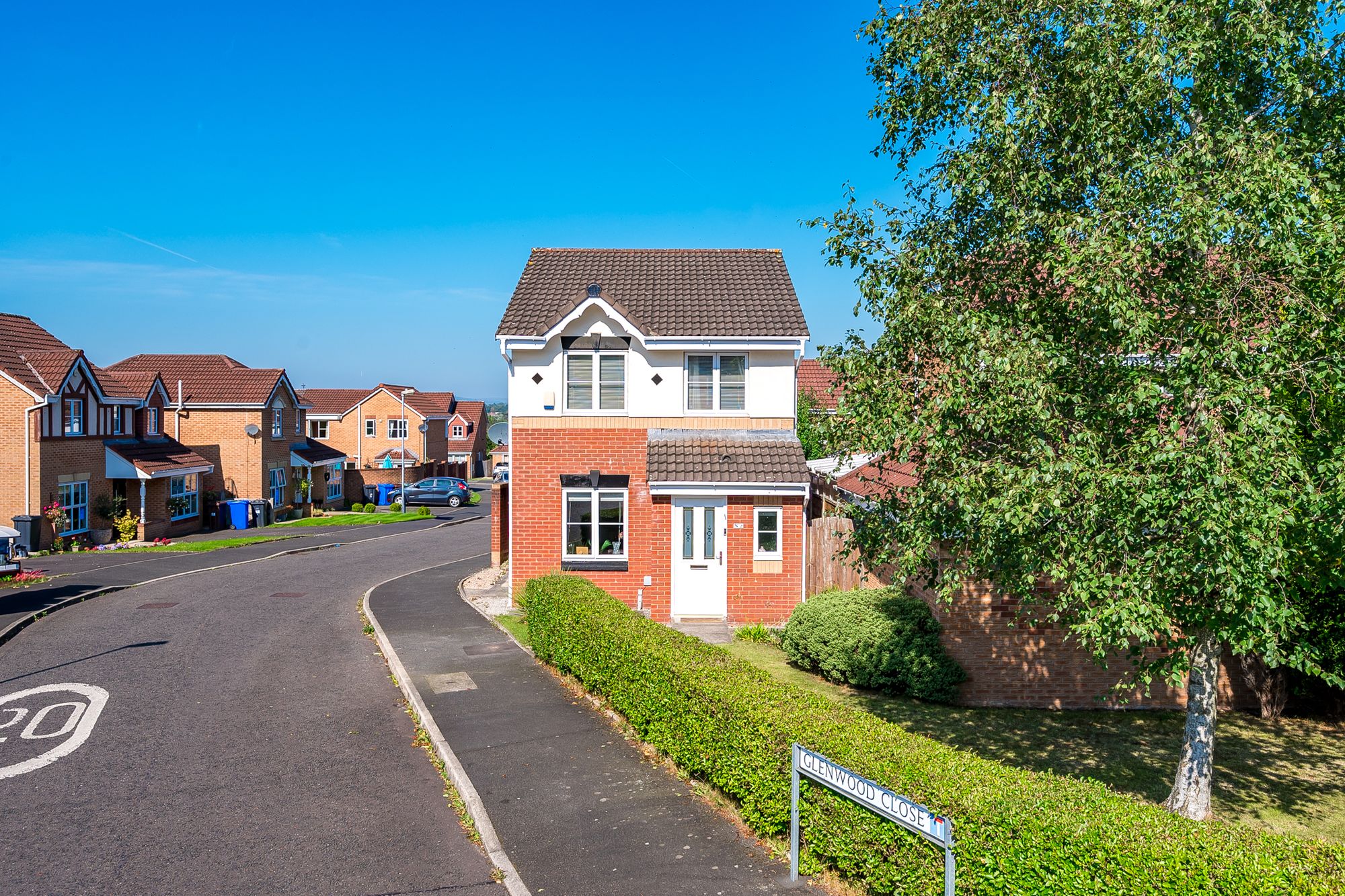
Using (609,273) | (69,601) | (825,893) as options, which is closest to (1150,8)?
(825,893)

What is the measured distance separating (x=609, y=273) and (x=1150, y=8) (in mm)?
15751

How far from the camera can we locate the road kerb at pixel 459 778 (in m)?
7.84

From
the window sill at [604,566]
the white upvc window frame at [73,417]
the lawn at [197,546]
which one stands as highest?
the white upvc window frame at [73,417]

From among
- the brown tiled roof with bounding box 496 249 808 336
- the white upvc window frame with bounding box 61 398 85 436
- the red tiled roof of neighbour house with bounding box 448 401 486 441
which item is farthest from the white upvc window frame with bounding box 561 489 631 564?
the red tiled roof of neighbour house with bounding box 448 401 486 441

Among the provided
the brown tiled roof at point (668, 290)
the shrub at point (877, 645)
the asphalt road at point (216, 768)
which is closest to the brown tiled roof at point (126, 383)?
the asphalt road at point (216, 768)

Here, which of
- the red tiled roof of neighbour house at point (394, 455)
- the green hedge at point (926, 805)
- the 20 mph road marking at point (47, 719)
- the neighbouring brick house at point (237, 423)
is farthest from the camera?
the red tiled roof of neighbour house at point (394, 455)

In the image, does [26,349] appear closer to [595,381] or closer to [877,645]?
[595,381]

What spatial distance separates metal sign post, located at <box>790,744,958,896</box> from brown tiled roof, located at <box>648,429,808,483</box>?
36.7 ft

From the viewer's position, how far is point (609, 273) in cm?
2236

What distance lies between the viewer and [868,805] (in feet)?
22.0

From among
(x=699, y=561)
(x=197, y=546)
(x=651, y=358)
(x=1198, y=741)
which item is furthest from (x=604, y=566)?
(x=197, y=546)

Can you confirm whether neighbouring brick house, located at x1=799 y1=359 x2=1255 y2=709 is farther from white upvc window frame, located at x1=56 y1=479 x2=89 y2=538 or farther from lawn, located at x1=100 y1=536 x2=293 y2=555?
white upvc window frame, located at x1=56 y1=479 x2=89 y2=538

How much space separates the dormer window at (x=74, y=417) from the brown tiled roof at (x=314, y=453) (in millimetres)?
13122

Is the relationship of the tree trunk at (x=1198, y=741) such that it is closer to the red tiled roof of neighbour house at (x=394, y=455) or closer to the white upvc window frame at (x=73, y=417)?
the white upvc window frame at (x=73, y=417)
